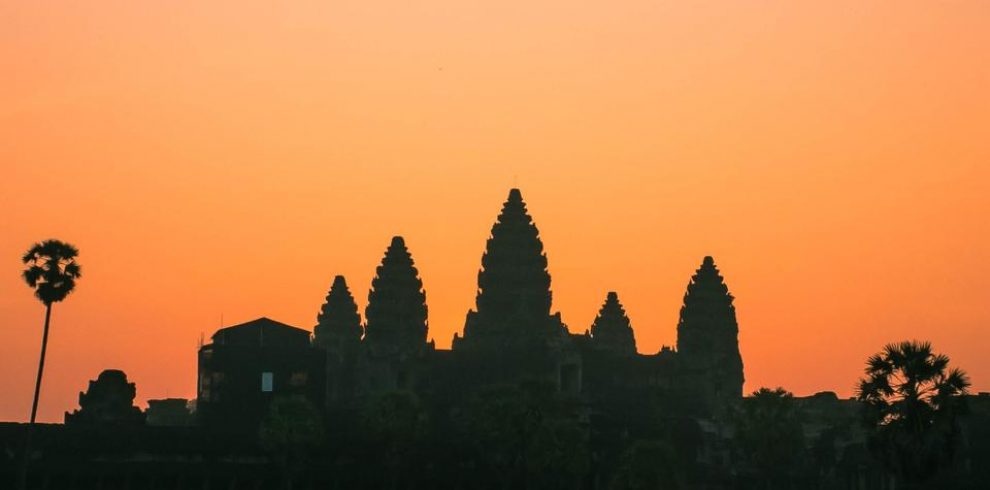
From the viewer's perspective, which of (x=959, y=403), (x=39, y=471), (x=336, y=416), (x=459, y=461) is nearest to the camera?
(x=959, y=403)

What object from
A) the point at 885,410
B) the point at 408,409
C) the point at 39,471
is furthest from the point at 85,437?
the point at 885,410

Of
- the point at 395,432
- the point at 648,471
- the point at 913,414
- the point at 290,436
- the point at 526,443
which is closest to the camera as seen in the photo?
the point at 913,414

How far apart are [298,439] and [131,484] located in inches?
553

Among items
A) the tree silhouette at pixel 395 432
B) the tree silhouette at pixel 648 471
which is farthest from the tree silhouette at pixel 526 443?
the tree silhouette at pixel 648 471

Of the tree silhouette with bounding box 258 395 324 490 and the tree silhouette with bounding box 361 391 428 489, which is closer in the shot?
the tree silhouette with bounding box 258 395 324 490

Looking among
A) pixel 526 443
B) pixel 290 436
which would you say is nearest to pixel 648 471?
pixel 526 443

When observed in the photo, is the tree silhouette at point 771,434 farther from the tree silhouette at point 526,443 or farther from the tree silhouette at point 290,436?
the tree silhouette at point 290,436

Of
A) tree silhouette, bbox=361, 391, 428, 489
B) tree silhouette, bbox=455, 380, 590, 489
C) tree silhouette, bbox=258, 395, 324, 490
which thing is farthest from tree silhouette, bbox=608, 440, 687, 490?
tree silhouette, bbox=258, 395, 324, 490

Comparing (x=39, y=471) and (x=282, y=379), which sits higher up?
(x=282, y=379)

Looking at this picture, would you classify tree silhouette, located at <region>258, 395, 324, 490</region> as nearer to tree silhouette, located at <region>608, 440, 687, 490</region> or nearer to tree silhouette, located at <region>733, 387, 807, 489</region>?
tree silhouette, located at <region>608, 440, 687, 490</region>

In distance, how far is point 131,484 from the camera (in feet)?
538

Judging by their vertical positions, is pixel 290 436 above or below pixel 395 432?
below

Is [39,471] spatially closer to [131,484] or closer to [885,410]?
[131,484]

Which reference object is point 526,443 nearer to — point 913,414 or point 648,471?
point 648,471
